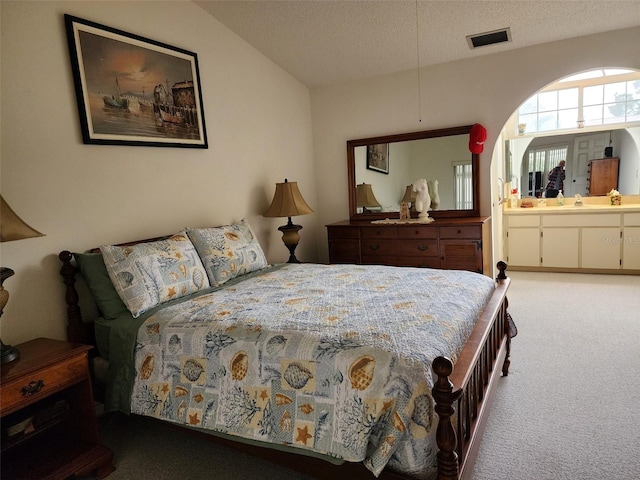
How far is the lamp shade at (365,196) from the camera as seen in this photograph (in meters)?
4.41

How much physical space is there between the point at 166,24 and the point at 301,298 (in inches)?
88.2

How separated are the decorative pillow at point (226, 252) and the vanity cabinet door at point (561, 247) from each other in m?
3.82

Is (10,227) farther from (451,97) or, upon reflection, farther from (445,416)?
(451,97)

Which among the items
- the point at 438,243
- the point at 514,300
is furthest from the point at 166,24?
the point at 514,300

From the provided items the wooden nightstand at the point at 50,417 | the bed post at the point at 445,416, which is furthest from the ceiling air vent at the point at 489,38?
the wooden nightstand at the point at 50,417

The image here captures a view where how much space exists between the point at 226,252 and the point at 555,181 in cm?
467

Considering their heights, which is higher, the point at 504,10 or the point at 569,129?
the point at 504,10

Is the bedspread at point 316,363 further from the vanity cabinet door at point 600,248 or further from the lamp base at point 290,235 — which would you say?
the vanity cabinet door at point 600,248

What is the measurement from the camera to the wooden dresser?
11.7 feet

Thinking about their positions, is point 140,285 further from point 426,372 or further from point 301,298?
point 426,372

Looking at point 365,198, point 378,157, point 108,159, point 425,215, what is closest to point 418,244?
point 425,215

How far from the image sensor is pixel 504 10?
300cm

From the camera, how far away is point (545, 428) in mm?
2008

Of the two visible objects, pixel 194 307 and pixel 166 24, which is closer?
pixel 194 307
